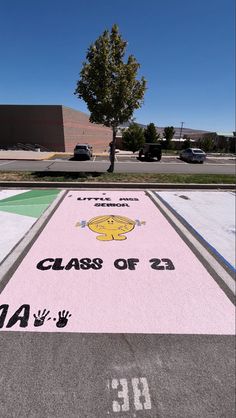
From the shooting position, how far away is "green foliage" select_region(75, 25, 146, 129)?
44.8 ft

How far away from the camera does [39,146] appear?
41.4 m

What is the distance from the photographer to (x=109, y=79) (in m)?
13.9

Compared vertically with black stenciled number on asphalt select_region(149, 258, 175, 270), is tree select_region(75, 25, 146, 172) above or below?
above

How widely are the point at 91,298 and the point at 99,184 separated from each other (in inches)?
325

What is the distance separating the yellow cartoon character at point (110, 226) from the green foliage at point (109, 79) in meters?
8.36

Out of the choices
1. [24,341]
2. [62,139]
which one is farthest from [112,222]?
[62,139]

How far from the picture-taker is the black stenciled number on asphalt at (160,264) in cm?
513

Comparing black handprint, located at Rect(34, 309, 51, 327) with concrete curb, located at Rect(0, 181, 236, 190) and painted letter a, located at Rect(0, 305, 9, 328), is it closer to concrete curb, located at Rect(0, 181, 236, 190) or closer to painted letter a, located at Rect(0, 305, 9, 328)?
painted letter a, located at Rect(0, 305, 9, 328)

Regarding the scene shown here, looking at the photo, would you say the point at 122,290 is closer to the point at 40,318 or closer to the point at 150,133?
the point at 40,318

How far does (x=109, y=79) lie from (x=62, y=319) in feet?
42.9

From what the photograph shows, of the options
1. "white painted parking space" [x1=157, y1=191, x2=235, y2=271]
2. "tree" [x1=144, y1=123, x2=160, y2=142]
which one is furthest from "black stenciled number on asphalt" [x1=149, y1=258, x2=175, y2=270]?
"tree" [x1=144, y1=123, x2=160, y2=142]

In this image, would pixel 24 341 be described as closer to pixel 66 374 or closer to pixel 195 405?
pixel 66 374

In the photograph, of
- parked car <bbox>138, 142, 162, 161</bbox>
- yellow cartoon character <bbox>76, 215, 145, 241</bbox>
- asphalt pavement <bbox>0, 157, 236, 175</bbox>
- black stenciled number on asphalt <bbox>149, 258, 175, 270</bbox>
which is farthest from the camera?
parked car <bbox>138, 142, 162, 161</bbox>

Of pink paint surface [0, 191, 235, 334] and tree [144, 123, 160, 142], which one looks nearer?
pink paint surface [0, 191, 235, 334]
